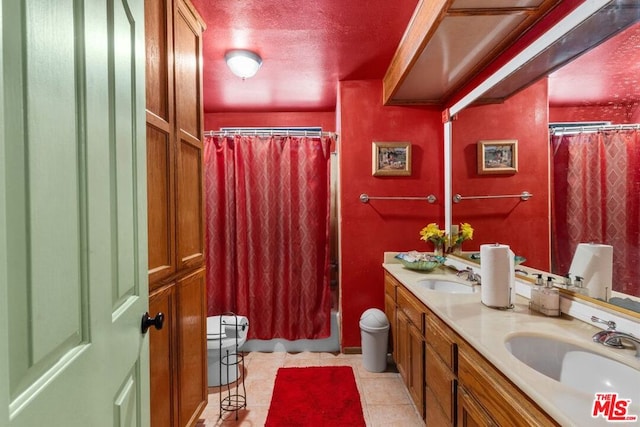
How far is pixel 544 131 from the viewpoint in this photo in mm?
1530

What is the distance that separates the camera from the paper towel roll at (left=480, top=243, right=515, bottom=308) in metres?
1.37

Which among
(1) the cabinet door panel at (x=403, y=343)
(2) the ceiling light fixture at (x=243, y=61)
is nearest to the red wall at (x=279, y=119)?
(2) the ceiling light fixture at (x=243, y=61)

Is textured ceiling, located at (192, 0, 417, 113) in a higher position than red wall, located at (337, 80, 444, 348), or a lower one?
higher

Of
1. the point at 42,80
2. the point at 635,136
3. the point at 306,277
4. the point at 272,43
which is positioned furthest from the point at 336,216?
the point at 42,80

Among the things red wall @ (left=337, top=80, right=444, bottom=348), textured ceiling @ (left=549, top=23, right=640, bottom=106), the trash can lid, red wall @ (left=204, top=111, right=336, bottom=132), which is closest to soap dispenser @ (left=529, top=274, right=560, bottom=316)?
textured ceiling @ (left=549, top=23, right=640, bottom=106)

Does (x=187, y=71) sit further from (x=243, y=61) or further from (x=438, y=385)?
(x=438, y=385)

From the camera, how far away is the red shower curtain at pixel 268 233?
2814mm

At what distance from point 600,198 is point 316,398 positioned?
1.92 m

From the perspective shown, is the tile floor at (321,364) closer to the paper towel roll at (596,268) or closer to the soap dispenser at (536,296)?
the soap dispenser at (536,296)

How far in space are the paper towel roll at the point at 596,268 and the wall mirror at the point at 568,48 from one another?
5cm

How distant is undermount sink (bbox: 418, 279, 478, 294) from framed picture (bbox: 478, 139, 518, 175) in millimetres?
721

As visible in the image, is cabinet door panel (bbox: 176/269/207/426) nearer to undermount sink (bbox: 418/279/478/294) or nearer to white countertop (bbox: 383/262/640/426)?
white countertop (bbox: 383/262/640/426)

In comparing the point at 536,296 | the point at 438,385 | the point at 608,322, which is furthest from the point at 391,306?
the point at 608,322

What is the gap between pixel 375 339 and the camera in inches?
92.6
